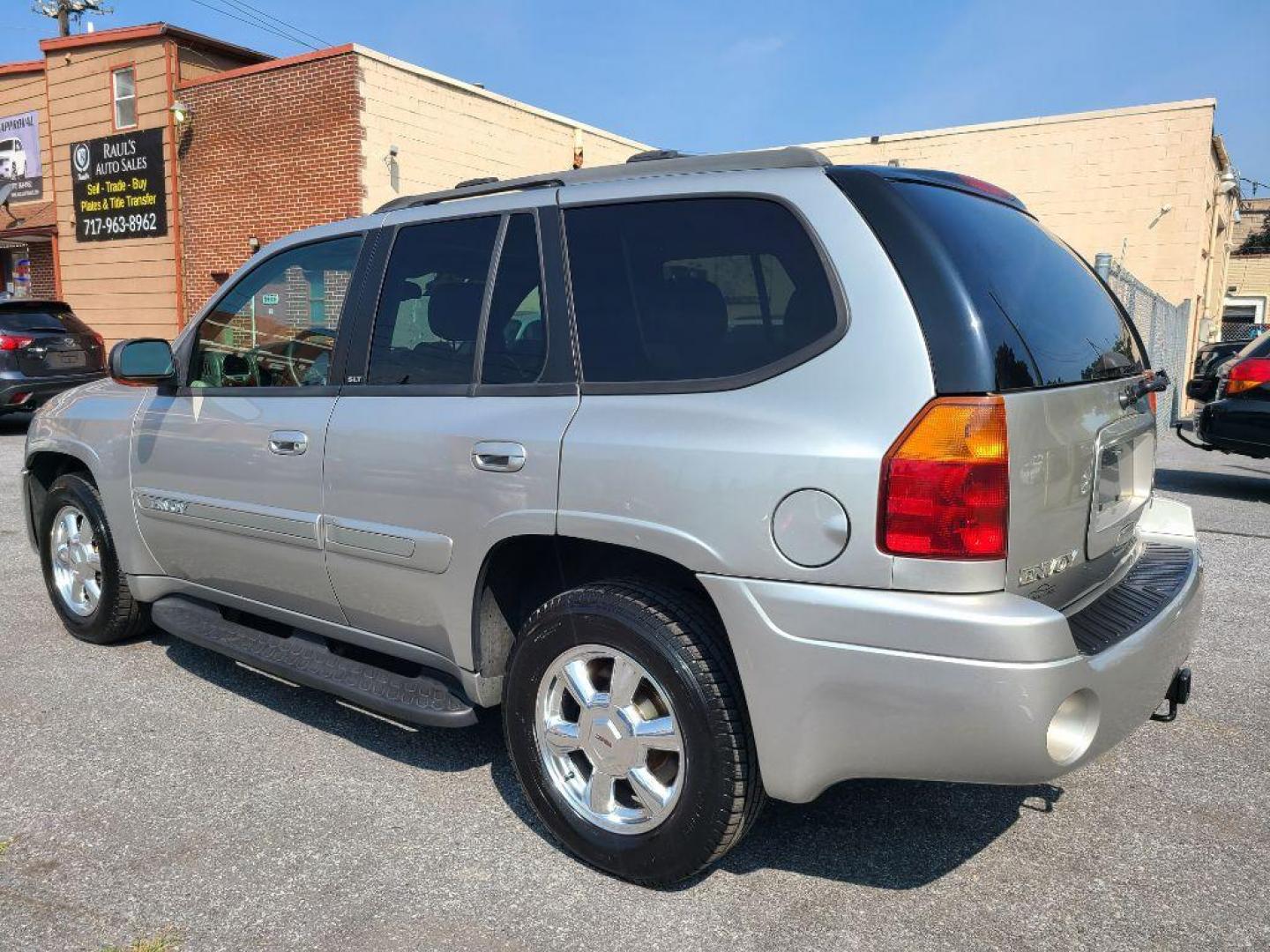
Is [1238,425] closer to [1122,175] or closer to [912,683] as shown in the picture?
[912,683]

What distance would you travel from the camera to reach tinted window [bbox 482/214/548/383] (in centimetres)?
299

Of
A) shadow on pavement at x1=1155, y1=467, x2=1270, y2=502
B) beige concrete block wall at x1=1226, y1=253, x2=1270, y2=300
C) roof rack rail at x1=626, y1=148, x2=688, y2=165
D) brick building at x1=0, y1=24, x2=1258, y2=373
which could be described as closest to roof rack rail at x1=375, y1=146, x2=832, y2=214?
roof rack rail at x1=626, y1=148, x2=688, y2=165

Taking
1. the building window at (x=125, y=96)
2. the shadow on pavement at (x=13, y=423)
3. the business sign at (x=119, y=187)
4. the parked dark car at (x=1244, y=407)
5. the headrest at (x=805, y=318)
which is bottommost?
the shadow on pavement at (x=13, y=423)

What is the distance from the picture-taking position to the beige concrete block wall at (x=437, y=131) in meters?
15.5

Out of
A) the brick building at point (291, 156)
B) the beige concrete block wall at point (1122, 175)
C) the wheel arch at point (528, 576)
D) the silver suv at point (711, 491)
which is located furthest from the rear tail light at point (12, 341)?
the beige concrete block wall at point (1122, 175)

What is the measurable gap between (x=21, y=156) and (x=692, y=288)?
23801 millimetres

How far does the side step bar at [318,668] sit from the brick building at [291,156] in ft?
41.3

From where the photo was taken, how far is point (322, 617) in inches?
142

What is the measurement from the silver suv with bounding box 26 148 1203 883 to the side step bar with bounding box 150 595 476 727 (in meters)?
0.02

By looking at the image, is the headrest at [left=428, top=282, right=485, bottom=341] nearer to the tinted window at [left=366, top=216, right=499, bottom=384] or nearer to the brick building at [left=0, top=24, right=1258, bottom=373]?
the tinted window at [left=366, top=216, right=499, bottom=384]

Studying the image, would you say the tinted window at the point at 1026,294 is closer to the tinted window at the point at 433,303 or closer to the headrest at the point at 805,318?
the headrest at the point at 805,318

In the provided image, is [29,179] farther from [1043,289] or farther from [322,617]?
[1043,289]

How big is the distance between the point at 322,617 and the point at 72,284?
66.4 feet

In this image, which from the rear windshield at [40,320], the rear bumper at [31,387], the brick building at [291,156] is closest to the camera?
the rear bumper at [31,387]
